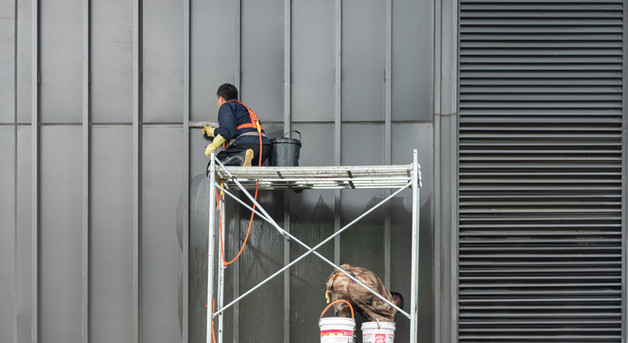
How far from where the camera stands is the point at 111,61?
9.45 m

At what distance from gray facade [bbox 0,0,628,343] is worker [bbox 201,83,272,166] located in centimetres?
59

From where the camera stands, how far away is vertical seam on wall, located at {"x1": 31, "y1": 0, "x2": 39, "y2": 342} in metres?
9.20

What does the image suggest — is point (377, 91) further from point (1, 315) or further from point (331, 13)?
point (1, 315)

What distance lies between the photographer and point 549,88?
29.5 feet

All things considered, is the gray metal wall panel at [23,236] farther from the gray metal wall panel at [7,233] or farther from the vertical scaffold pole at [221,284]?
the vertical scaffold pole at [221,284]

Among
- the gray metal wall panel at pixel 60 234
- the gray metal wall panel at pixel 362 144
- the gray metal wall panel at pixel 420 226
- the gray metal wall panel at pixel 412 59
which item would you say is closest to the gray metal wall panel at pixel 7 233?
A: the gray metal wall panel at pixel 60 234

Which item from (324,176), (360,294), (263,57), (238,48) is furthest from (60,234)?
(360,294)

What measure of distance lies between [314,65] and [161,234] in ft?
9.44

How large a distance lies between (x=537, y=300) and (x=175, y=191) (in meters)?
4.64

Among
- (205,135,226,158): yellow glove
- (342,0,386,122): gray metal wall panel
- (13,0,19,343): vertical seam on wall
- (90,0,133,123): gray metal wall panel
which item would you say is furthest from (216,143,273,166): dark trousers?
(13,0,19,343): vertical seam on wall

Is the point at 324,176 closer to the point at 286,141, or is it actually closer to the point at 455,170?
the point at 286,141

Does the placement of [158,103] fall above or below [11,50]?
below

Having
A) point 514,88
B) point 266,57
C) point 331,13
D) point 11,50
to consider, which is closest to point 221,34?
point 266,57

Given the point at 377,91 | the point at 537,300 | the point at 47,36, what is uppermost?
the point at 47,36
